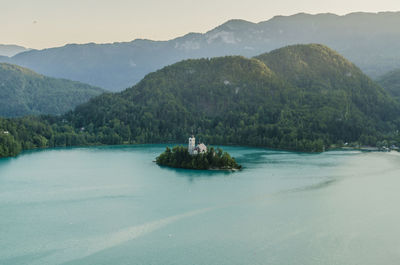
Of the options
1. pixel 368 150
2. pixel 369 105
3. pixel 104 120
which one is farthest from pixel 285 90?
pixel 104 120

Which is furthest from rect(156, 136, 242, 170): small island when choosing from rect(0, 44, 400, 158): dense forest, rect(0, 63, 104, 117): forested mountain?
rect(0, 63, 104, 117): forested mountain

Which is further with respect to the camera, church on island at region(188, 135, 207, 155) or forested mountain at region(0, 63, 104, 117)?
forested mountain at region(0, 63, 104, 117)

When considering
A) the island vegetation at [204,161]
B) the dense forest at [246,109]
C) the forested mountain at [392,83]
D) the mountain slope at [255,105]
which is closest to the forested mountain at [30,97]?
the mountain slope at [255,105]

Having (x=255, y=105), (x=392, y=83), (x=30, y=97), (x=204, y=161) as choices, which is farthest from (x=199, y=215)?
(x=30, y=97)

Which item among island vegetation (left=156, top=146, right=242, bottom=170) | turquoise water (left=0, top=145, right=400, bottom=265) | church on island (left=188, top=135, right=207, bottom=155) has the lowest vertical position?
turquoise water (left=0, top=145, right=400, bottom=265)

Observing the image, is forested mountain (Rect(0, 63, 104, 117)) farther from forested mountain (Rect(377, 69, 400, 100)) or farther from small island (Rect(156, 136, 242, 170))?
small island (Rect(156, 136, 242, 170))

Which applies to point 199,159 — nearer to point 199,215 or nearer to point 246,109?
point 199,215

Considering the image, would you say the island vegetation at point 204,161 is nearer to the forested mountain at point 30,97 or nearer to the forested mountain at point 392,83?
the forested mountain at point 392,83
